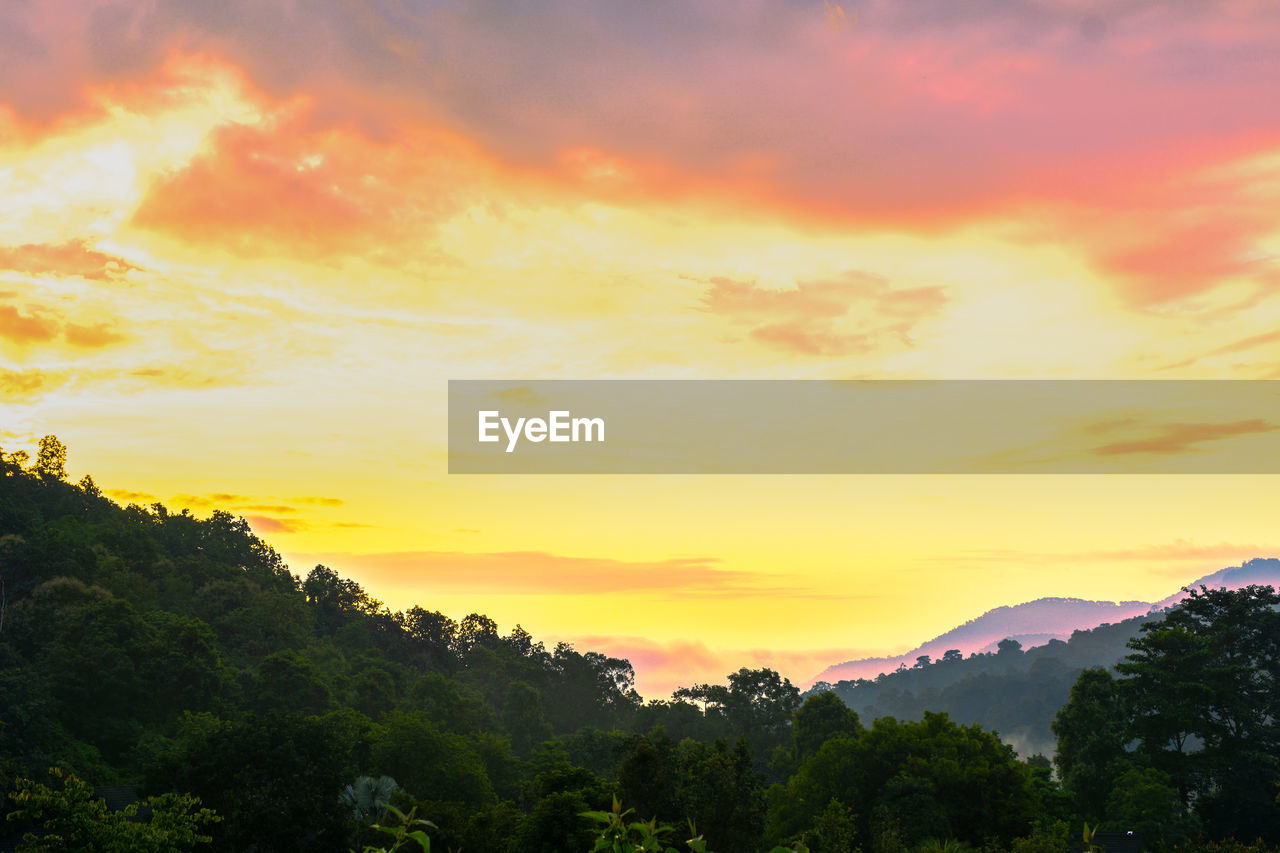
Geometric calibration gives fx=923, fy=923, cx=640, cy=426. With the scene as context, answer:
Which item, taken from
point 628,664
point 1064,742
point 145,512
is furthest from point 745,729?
point 145,512

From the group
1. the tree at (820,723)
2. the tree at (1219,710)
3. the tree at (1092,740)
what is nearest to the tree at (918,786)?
the tree at (1092,740)

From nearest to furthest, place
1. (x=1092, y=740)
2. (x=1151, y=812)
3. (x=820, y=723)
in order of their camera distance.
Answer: (x=1151, y=812) < (x=1092, y=740) < (x=820, y=723)

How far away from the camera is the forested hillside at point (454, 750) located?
37500 millimetres

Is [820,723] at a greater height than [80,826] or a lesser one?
lesser

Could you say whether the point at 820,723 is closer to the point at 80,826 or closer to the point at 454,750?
the point at 454,750

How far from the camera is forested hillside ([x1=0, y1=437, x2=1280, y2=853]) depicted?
37.5m

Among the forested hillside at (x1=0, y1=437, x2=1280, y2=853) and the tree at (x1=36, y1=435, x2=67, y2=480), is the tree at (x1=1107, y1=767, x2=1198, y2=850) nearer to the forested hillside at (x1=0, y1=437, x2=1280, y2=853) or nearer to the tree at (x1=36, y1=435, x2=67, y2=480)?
the forested hillside at (x1=0, y1=437, x2=1280, y2=853)

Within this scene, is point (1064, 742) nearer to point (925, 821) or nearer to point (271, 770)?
point (925, 821)

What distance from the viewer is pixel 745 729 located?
303 feet

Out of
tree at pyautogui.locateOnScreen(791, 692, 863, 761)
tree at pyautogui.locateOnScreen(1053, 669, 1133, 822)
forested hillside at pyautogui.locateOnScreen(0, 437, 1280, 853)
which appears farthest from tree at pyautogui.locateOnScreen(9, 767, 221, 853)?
tree at pyautogui.locateOnScreen(791, 692, 863, 761)

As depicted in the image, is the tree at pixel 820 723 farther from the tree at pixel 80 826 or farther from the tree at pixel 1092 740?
the tree at pixel 80 826

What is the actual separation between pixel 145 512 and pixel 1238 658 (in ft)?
362

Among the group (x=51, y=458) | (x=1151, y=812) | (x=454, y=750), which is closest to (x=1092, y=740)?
(x=1151, y=812)

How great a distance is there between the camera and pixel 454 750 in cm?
5281
